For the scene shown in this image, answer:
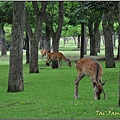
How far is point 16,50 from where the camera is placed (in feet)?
47.3

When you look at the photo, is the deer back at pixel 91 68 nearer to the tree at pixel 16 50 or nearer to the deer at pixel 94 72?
the deer at pixel 94 72

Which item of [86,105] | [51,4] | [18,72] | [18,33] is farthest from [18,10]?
[51,4]

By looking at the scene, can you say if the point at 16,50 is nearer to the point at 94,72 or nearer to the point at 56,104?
the point at 94,72

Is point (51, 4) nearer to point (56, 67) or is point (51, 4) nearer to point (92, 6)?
point (56, 67)

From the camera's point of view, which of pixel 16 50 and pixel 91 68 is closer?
pixel 91 68

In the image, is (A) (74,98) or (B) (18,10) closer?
(A) (74,98)

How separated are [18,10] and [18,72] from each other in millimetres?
2238

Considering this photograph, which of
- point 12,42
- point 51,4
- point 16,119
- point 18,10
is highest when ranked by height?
point 51,4

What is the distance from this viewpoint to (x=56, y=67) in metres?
27.6

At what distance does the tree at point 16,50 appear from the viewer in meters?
14.3

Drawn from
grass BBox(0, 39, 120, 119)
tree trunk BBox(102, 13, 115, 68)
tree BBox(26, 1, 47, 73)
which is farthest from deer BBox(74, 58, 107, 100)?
tree trunk BBox(102, 13, 115, 68)

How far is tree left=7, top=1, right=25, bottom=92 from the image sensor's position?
Answer: 47.0ft

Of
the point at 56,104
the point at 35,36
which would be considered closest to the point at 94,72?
the point at 56,104

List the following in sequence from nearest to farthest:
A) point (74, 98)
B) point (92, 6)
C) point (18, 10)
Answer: point (74, 98) < point (18, 10) < point (92, 6)
